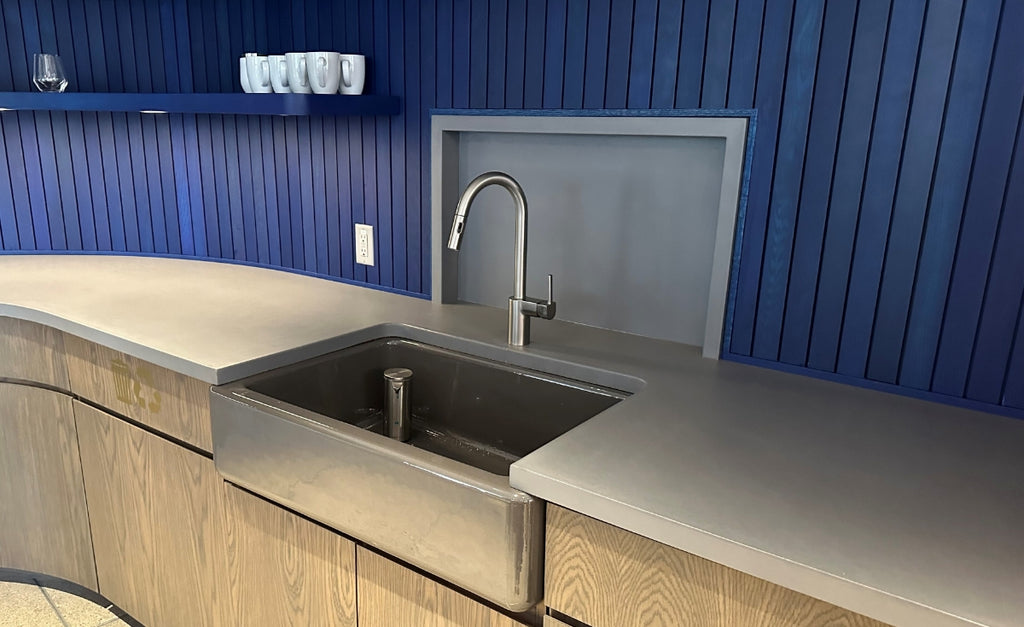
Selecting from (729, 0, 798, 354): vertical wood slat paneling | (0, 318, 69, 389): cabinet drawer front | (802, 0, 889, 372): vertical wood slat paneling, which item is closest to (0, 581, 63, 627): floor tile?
(0, 318, 69, 389): cabinet drawer front

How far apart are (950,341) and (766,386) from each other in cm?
30

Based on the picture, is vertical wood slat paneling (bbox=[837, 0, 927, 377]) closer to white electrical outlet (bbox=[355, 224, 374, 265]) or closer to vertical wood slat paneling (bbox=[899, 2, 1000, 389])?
vertical wood slat paneling (bbox=[899, 2, 1000, 389])

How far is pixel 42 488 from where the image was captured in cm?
186

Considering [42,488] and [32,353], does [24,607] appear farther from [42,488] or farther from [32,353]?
[32,353]

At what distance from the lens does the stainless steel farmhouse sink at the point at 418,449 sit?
99 cm

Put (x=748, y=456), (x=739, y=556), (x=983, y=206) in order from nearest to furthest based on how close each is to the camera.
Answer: (x=739, y=556) → (x=748, y=456) → (x=983, y=206)

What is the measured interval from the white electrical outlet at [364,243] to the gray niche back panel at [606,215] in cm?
23

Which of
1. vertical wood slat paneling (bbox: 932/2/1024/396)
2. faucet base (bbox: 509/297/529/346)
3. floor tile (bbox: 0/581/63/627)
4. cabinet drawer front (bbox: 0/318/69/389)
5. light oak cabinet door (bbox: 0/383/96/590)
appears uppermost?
vertical wood slat paneling (bbox: 932/2/1024/396)

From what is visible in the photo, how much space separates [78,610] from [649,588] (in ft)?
5.59

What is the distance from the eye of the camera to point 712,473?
976mm

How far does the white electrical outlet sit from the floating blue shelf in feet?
1.04

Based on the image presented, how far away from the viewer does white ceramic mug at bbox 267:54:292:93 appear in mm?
1787

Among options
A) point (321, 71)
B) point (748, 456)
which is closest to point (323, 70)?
point (321, 71)

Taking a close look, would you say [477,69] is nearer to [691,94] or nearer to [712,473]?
[691,94]
